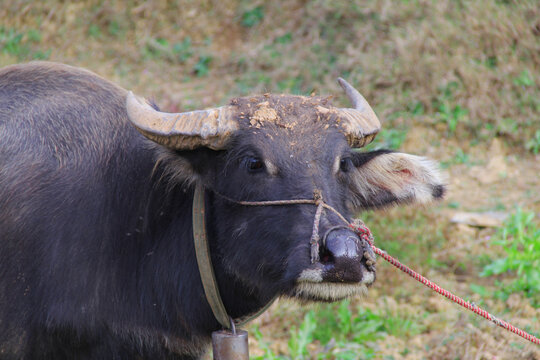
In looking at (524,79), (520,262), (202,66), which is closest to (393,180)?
(520,262)

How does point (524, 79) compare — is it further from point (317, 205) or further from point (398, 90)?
point (317, 205)

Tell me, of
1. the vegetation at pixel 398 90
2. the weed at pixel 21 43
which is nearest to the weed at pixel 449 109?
the vegetation at pixel 398 90

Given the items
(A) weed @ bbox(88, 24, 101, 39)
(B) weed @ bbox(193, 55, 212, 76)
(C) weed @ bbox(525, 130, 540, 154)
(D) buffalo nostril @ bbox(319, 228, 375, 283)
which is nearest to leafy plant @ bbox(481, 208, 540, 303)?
(C) weed @ bbox(525, 130, 540, 154)

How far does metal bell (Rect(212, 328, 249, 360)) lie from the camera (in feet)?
9.52

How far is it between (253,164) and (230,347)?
820mm

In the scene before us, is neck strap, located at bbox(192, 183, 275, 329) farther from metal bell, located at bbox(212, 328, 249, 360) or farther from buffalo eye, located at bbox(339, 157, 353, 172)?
buffalo eye, located at bbox(339, 157, 353, 172)

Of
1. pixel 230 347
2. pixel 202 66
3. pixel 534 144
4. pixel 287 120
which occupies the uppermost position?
pixel 287 120

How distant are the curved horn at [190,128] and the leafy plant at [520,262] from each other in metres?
2.71

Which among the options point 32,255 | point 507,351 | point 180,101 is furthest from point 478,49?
point 32,255

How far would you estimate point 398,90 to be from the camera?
22.6 feet

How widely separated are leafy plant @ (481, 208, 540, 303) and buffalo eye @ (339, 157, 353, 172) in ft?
7.14

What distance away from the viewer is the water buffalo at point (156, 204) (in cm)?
277

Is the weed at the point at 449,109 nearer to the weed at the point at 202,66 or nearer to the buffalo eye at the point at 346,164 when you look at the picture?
the weed at the point at 202,66

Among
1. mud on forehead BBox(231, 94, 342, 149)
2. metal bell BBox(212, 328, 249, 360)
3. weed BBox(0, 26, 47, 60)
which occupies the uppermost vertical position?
mud on forehead BBox(231, 94, 342, 149)
